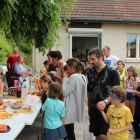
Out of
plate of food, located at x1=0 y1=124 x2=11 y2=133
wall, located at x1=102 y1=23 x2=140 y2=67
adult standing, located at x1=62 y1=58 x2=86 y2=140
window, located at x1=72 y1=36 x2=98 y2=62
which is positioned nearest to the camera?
plate of food, located at x1=0 y1=124 x2=11 y2=133

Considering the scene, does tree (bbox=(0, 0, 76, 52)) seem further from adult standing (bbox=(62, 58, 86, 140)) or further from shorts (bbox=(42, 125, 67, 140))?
shorts (bbox=(42, 125, 67, 140))

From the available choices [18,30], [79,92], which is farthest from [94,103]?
[18,30]

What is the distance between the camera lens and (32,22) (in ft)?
20.5

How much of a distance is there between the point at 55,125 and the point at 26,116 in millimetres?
521

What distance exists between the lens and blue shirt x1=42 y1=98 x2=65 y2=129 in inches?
129

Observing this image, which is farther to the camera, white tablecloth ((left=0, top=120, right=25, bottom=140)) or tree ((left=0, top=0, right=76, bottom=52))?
tree ((left=0, top=0, right=76, bottom=52))

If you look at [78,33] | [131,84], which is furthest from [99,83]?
[78,33]

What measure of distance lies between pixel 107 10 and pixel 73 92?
9.05m

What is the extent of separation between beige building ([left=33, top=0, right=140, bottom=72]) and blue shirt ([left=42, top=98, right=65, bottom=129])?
7.65 m

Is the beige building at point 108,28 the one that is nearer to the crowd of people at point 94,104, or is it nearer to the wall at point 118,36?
the wall at point 118,36

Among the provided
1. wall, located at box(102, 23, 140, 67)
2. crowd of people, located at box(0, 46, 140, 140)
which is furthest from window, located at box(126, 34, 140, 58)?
crowd of people, located at box(0, 46, 140, 140)

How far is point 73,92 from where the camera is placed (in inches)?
145

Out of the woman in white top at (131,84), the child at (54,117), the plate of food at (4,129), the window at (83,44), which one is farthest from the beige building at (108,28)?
the plate of food at (4,129)

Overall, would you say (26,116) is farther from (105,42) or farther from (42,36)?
(105,42)
